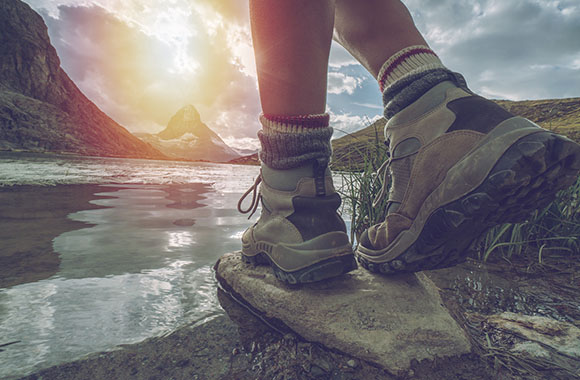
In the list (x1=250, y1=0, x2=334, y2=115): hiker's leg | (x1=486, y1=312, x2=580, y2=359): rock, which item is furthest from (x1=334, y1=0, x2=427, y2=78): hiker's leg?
(x1=486, y1=312, x2=580, y2=359): rock

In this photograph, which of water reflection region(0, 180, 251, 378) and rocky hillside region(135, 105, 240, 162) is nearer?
water reflection region(0, 180, 251, 378)

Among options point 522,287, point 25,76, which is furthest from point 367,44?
point 25,76

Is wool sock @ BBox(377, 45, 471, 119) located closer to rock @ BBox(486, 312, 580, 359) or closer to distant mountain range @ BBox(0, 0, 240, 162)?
rock @ BBox(486, 312, 580, 359)

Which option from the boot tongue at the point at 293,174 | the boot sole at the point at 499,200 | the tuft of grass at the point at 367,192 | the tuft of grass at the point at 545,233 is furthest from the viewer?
the tuft of grass at the point at 367,192

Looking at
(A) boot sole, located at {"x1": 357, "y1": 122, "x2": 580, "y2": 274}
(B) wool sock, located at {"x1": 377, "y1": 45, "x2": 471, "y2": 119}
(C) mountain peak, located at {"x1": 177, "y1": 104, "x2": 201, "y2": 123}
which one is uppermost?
(C) mountain peak, located at {"x1": 177, "y1": 104, "x2": 201, "y2": 123}

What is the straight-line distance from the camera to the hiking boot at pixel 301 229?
91 cm

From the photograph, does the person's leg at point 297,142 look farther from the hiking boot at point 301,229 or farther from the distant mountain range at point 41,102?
the distant mountain range at point 41,102

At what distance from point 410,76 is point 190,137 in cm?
19314

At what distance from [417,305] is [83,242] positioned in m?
1.65

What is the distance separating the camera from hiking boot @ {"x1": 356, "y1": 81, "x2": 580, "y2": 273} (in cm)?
74

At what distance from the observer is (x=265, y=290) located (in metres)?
0.96

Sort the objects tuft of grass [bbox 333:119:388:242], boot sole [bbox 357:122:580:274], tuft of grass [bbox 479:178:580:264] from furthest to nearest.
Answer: tuft of grass [bbox 333:119:388:242]
tuft of grass [bbox 479:178:580:264]
boot sole [bbox 357:122:580:274]

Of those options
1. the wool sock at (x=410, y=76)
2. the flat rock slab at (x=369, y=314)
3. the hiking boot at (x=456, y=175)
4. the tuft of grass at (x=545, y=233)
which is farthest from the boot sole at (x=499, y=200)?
the tuft of grass at (x=545, y=233)

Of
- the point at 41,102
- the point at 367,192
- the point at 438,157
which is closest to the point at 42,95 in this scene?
the point at 41,102
